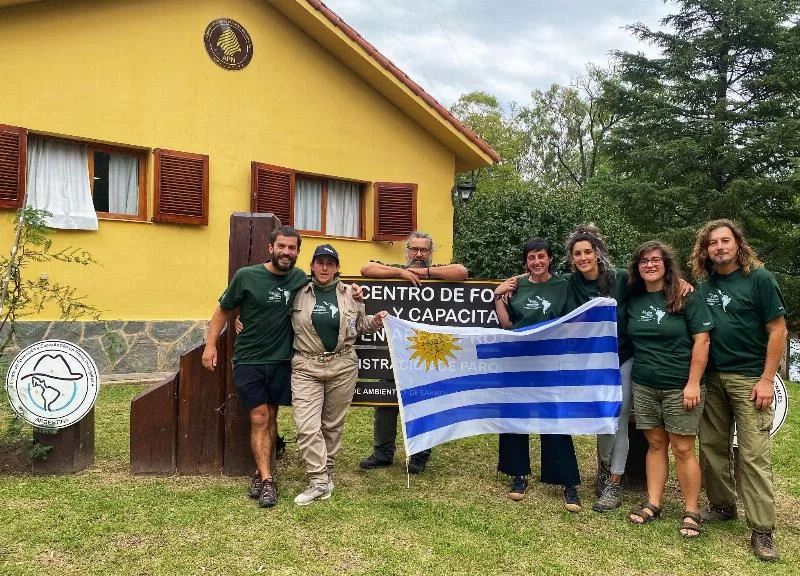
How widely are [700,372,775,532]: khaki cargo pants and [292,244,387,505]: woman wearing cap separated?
2.14 metres

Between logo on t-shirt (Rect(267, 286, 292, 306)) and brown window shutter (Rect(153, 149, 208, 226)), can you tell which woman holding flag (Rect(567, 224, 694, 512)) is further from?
brown window shutter (Rect(153, 149, 208, 226))

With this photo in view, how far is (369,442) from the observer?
584 cm

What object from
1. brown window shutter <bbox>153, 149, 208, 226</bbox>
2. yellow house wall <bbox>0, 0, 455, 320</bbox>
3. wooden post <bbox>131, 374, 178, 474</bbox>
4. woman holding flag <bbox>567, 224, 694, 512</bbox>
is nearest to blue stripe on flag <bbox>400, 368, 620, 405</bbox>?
woman holding flag <bbox>567, 224, 694, 512</bbox>

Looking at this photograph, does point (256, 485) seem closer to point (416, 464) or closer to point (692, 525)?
point (416, 464)

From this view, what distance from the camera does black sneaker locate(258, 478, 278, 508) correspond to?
411 cm

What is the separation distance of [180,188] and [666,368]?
7165 mm

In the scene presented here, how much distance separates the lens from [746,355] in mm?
3723

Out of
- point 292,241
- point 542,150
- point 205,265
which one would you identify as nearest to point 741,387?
point 292,241

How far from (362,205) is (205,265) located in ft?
9.88

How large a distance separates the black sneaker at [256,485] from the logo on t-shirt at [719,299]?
3.02 metres

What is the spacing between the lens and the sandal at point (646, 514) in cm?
397

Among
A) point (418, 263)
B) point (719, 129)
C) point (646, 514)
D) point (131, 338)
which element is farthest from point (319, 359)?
point (719, 129)

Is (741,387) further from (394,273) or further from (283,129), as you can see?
(283,129)

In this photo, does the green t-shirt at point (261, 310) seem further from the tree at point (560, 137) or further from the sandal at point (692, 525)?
the tree at point (560, 137)
